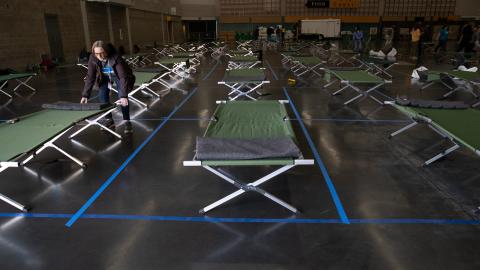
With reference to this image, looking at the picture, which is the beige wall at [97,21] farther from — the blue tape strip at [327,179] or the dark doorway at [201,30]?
the dark doorway at [201,30]

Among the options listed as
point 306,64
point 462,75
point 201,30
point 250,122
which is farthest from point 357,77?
point 201,30

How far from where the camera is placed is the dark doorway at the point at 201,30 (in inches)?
1369

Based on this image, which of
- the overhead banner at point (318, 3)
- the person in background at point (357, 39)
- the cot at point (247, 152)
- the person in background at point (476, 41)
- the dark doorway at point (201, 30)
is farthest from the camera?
the dark doorway at point (201, 30)

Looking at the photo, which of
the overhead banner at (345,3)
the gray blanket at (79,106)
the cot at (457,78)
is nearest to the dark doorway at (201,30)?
the overhead banner at (345,3)

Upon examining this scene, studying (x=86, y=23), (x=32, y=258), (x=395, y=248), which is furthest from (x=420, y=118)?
(x=86, y=23)

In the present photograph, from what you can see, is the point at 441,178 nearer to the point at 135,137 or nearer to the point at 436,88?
the point at 135,137

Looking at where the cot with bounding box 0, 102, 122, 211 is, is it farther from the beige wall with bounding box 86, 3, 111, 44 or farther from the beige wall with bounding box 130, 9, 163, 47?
the beige wall with bounding box 130, 9, 163, 47

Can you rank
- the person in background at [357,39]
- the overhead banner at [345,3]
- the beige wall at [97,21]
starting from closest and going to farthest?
the beige wall at [97,21] → the person in background at [357,39] → the overhead banner at [345,3]

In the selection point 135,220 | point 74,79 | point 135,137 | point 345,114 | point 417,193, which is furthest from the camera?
point 74,79

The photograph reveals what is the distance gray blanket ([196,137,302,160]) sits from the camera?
2723mm

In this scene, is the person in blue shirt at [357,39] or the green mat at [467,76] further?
the person in blue shirt at [357,39]

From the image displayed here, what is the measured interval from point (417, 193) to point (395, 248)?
1.07 metres

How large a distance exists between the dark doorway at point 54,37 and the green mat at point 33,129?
11.1 metres

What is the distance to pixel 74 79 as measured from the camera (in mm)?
10891
